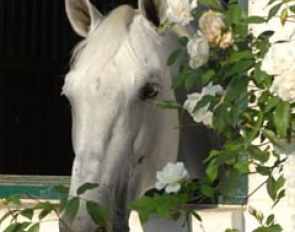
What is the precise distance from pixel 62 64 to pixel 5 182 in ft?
4.52

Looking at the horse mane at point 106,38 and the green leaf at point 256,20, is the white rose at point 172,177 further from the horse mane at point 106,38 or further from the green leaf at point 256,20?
the horse mane at point 106,38

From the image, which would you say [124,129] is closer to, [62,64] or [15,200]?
[15,200]

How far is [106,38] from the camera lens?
8.16 ft

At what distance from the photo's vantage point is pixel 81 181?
2.22 metres

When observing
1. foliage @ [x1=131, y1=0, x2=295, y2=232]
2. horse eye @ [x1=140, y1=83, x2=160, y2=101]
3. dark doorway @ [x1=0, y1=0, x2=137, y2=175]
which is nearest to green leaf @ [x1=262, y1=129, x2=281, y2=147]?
foliage @ [x1=131, y1=0, x2=295, y2=232]

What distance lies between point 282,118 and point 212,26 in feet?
0.98

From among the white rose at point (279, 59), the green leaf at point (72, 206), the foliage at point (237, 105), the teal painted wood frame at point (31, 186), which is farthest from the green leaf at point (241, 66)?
the teal painted wood frame at point (31, 186)

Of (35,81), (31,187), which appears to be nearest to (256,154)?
(31,187)

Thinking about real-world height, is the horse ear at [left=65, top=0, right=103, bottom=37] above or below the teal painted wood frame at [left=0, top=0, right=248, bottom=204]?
above

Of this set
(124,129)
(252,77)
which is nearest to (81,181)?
(124,129)

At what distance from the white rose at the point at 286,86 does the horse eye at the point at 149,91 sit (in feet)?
2.57

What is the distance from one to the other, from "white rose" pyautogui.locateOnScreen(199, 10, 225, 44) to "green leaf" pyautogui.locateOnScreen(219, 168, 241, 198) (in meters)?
0.25

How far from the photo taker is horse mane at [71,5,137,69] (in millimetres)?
2430

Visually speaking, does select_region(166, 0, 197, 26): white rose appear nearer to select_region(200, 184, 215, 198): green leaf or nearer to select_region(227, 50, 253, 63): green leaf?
select_region(227, 50, 253, 63): green leaf
